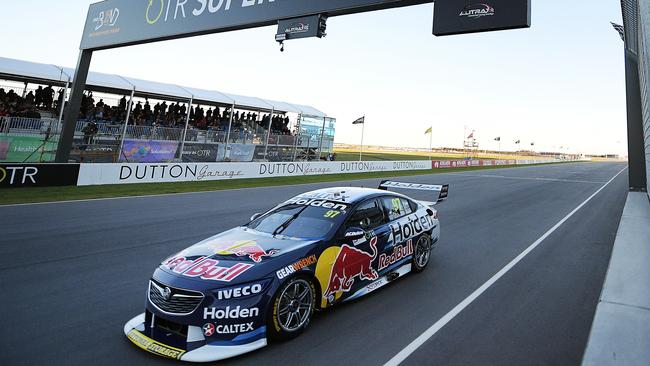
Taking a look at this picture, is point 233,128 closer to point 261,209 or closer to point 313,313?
point 261,209

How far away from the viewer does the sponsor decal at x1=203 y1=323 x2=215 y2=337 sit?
3.56 meters

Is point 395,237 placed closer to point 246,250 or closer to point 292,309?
point 292,309

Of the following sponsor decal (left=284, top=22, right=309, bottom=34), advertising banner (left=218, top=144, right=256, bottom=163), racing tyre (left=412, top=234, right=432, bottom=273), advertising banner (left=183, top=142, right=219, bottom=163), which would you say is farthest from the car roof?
advertising banner (left=218, top=144, right=256, bottom=163)

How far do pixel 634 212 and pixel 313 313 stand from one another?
1377 cm

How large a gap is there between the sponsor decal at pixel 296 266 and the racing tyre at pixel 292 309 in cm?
9

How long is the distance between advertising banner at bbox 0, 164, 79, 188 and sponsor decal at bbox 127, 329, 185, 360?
505 inches

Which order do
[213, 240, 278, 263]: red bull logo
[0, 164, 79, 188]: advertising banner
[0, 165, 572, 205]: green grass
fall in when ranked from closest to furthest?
[213, 240, 278, 263]: red bull logo < [0, 165, 572, 205]: green grass < [0, 164, 79, 188]: advertising banner

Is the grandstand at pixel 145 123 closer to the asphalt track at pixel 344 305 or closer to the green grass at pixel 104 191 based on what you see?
the green grass at pixel 104 191

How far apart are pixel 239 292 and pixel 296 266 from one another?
66 cm

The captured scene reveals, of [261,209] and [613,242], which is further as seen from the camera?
[261,209]

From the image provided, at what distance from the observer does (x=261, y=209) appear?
12.1 metres

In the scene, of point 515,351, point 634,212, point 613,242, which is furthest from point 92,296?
point 634,212

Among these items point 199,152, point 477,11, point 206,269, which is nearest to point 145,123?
point 199,152

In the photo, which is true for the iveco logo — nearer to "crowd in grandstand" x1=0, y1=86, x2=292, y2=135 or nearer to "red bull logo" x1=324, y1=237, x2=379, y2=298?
"red bull logo" x1=324, y1=237, x2=379, y2=298
